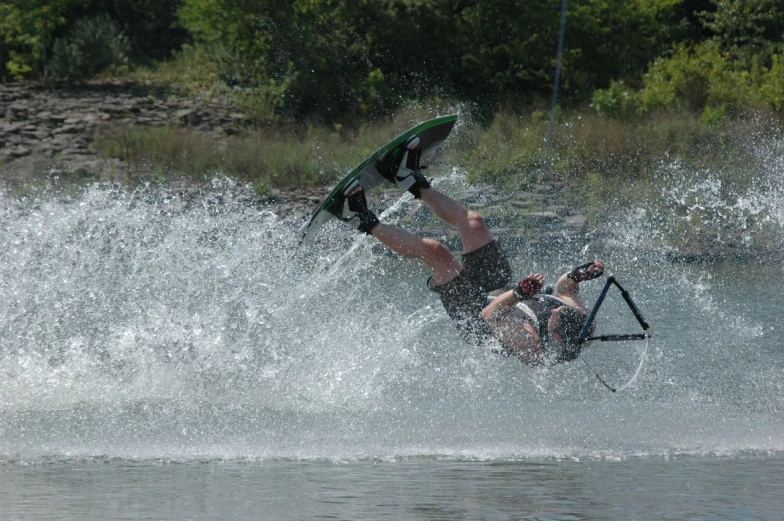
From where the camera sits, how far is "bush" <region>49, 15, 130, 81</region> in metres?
28.6

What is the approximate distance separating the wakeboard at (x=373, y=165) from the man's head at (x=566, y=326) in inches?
64.1

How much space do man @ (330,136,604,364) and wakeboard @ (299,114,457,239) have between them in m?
0.05

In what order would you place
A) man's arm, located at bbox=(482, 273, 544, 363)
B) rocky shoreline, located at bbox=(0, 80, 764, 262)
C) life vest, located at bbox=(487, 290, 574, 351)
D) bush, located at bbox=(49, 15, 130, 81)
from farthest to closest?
bush, located at bbox=(49, 15, 130, 81) → rocky shoreline, located at bbox=(0, 80, 764, 262) → life vest, located at bbox=(487, 290, 574, 351) → man's arm, located at bbox=(482, 273, 544, 363)

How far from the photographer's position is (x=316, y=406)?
948 cm

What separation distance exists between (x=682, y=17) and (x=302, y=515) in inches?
1009

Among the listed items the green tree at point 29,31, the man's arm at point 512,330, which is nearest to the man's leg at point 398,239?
the man's arm at point 512,330

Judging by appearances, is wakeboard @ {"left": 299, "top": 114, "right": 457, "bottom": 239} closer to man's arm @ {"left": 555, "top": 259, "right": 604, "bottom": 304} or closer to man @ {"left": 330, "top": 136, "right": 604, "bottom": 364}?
man @ {"left": 330, "top": 136, "right": 604, "bottom": 364}

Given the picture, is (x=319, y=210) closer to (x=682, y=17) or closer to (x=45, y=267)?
(x=45, y=267)

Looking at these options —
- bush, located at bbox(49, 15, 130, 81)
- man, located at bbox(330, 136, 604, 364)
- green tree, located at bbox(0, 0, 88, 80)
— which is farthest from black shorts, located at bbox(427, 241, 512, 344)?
green tree, located at bbox(0, 0, 88, 80)

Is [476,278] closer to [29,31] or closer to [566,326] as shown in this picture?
[566,326]

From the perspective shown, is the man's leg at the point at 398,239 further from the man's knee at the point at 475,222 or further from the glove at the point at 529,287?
the glove at the point at 529,287

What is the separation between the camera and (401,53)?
27562 mm

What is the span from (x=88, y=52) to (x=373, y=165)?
21116 mm

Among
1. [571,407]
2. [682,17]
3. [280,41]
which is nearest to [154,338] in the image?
[571,407]
